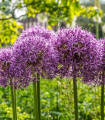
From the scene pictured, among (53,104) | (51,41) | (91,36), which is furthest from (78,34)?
(53,104)

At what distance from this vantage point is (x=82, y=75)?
1.75m

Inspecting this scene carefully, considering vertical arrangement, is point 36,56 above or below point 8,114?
above

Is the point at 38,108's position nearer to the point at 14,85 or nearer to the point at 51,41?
the point at 14,85

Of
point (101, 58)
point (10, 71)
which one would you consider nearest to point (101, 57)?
point (101, 58)

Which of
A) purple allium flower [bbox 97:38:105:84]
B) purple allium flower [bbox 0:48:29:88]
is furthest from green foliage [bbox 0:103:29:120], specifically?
purple allium flower [bbox 97:38:105:84]

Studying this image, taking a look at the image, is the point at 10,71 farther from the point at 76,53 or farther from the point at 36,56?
the point at 76,53

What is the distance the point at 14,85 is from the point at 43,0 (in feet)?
14.4

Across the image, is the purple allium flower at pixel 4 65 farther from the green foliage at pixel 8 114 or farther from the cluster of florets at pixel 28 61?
the green foliage at pixel 8 114

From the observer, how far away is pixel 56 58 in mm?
1736

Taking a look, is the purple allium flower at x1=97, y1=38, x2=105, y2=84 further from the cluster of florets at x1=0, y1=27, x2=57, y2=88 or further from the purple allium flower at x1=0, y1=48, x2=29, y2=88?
the purple allium flower at x1=0, y1=48, x2=29, y2=88

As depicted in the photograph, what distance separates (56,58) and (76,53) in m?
0.17

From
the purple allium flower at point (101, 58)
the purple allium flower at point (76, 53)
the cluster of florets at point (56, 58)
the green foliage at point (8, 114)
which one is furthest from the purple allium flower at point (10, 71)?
the green foliage at point (8, 114)

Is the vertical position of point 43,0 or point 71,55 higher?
point 43,0

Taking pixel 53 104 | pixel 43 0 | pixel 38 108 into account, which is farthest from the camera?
pixel 43 0
